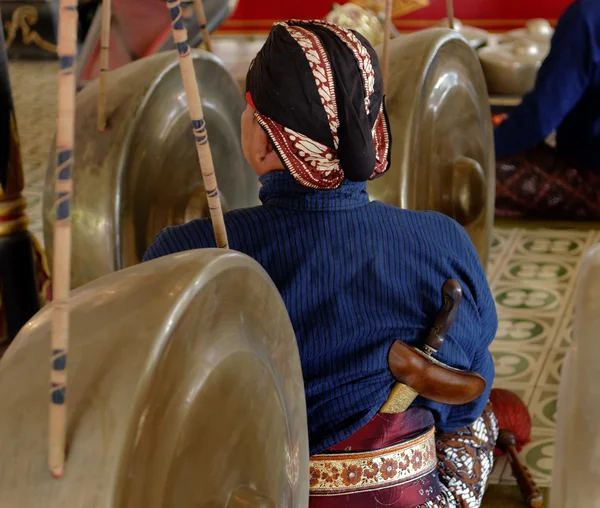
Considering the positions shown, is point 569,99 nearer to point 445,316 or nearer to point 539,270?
point 539,270

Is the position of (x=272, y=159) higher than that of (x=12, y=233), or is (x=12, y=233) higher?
(x=272, y=159)

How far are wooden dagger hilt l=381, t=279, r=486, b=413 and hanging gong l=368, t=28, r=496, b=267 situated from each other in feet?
1.65

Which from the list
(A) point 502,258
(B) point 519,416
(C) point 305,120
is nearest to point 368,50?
(C) point 305,120

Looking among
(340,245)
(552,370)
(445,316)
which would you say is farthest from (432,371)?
(552,370)

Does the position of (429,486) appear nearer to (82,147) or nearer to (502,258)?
(82,147)

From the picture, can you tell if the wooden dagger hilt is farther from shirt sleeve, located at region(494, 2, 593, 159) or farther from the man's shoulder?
shirt sleeve, located at region(494, 2, 593, 159)

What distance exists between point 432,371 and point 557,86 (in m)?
1.71

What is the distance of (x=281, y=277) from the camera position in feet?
3.05

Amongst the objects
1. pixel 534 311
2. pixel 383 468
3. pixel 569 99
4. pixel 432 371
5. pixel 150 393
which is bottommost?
pixel 534 311

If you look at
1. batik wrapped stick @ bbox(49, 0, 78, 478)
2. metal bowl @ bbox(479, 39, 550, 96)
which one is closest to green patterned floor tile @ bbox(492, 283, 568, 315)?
metal bowl @ bbox(479, 39, 550, 96)

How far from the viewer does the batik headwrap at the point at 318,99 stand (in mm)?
886

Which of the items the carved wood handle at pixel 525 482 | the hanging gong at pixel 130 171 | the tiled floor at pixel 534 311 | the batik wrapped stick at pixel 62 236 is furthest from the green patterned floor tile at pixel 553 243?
the batik wrapped stick at pixel 62 236

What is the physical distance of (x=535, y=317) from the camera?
2121 mm

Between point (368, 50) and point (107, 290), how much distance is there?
434 mm
